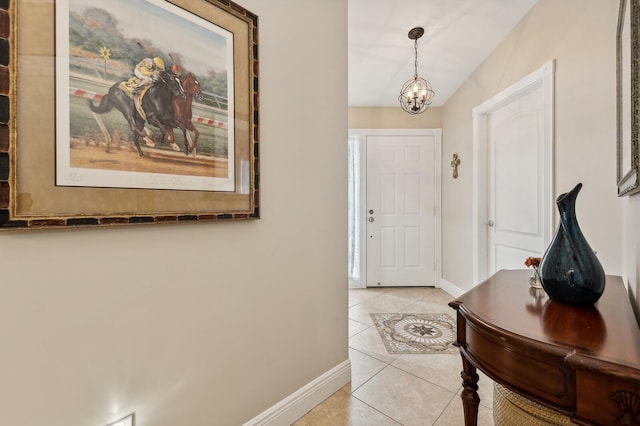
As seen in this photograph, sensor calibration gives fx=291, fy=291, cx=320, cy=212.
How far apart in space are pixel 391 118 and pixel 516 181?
1.82 m

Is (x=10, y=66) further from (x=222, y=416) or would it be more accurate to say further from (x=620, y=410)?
(x=620, y=410)

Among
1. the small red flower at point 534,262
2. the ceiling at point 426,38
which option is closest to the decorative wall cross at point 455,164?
the ceiling at point 426,38

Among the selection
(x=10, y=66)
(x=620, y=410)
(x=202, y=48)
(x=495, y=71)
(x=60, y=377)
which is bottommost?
(x=60, y=377)

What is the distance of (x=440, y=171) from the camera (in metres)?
3.85

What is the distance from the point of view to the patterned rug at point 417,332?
7.48 ft

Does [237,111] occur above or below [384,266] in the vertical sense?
above

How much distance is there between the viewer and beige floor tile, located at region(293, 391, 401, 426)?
59.2 inches

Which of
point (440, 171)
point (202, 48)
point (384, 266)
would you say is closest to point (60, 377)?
point (202, 48)

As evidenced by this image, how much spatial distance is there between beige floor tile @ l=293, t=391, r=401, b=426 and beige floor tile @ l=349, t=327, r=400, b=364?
54 cm

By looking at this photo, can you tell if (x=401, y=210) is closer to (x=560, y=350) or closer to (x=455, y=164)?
(x=455, y=164)

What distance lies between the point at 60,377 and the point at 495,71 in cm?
356

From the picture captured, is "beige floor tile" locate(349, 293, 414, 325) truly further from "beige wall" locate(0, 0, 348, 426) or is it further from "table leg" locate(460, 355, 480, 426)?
"table leg" locate(460, 355, 480, 426)

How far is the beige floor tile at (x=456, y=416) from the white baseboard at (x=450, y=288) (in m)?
1.94

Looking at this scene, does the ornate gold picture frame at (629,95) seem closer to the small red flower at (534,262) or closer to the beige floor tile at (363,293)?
the small red flower at (534,262)
